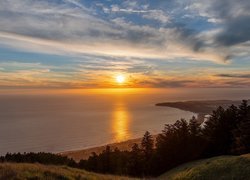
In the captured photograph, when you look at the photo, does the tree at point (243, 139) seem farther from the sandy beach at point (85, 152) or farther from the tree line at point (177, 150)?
the sandy beach at point (85, 152)

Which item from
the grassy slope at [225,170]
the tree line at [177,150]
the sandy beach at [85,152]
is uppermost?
the grassy slope at [225,170]

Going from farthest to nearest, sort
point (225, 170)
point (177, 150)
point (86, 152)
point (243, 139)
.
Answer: point (86, 152) → point (177, 150) → point (243, 139) → point (225, 170)

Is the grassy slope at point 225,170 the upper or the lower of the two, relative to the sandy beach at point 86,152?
upper

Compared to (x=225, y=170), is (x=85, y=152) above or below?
below

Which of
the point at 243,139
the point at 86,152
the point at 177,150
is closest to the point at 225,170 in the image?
the point at 243,139

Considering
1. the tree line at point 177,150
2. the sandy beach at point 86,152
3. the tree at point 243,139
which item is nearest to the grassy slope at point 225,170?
the tree at point 243,139


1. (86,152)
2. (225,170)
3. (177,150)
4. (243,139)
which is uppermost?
(225,170)

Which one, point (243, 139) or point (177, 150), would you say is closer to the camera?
point (243, 139)

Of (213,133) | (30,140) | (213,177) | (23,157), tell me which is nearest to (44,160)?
(23,157)

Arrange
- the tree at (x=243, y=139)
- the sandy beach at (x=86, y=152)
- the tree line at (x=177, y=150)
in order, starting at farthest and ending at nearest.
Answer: the sandy beach at (x=86, y=152)
the tree line at (x=177, y=150)
the tree at (x=243, y=139)

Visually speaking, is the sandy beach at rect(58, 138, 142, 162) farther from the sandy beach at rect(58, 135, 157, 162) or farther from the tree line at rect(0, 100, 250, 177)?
the tree line at rect(0, 100, 250, 177)

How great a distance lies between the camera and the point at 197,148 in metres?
42.2

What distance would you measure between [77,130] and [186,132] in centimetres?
6288

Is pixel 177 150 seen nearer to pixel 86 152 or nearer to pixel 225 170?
pixel 225 170
